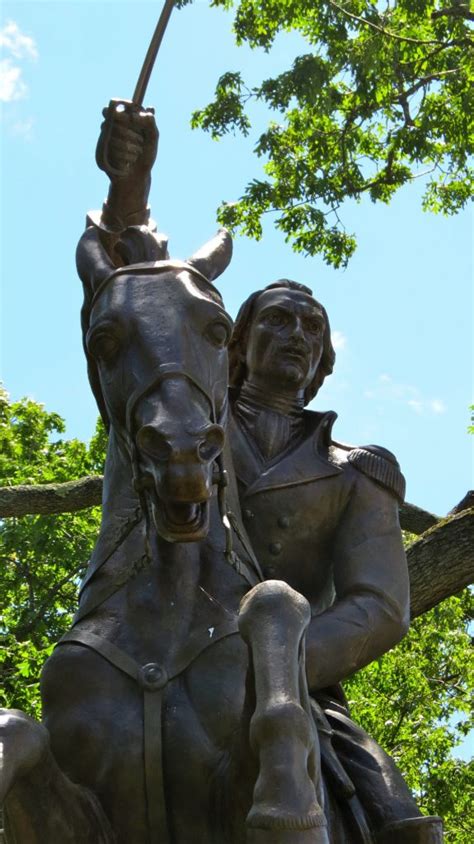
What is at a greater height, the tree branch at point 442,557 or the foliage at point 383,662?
the foliage at point 383,662

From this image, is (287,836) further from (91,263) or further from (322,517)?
(91,263)

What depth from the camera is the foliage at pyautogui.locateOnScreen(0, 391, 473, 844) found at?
14531 mm

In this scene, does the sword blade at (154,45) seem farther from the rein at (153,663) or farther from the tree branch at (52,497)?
the tree branch at (52,497)

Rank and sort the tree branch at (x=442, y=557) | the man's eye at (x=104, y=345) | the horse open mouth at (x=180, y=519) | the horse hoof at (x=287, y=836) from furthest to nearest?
1. the tree branch at (x=442, y=557)
2. the man's eye at (x=104, y=345)
3. the horse open mouth at (x=180, y=519)
4. the horse hoof at (x=287, y=836)

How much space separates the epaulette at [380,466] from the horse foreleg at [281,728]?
3.76 feet

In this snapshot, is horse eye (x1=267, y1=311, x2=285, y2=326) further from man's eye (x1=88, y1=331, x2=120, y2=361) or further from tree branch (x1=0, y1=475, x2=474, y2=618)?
tree branch (x1=0, y1=475, x2=474, y2=618)

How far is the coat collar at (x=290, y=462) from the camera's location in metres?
4.06

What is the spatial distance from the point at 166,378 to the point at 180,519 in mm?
356

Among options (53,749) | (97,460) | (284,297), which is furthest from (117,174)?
(97,460)

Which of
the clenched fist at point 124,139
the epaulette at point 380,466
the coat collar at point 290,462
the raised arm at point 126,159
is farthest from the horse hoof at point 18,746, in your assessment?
the clenched fist at point 124,139

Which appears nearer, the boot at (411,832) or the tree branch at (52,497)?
the boot at (411,832)

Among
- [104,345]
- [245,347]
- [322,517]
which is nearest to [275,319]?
[245,347]

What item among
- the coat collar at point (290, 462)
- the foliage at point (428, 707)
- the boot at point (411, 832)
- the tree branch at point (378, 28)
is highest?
the tree branch at point (378, 28)

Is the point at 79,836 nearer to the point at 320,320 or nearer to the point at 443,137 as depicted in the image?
the point at 320,320
